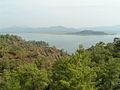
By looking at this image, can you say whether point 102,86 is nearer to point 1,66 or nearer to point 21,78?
point 21,78

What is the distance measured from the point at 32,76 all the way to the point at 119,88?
257 inches

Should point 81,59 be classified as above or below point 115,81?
above

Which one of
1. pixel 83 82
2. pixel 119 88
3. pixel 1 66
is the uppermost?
pixel 83 82

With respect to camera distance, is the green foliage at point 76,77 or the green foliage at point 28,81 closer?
the green foliage at point 76,77

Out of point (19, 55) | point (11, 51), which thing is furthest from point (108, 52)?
point (11, 51)

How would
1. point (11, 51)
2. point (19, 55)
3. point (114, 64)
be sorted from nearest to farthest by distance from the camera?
point (114, 64), point (19, 55), point (11, 51)

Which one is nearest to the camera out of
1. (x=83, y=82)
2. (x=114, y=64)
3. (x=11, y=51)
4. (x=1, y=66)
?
(x=83, y=82)

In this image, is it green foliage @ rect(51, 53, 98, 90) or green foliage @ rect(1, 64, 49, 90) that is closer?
green foliage @ rect(51, 53, 98, 90)

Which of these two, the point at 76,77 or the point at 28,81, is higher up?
the point at 76,77

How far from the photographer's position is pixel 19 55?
49312mm

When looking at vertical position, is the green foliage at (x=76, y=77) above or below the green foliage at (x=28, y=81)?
above

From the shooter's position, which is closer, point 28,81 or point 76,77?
point 76,77

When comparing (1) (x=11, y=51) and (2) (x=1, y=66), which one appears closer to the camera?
(2) (x=1, y=66)

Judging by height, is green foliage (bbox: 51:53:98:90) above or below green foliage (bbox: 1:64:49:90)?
above
